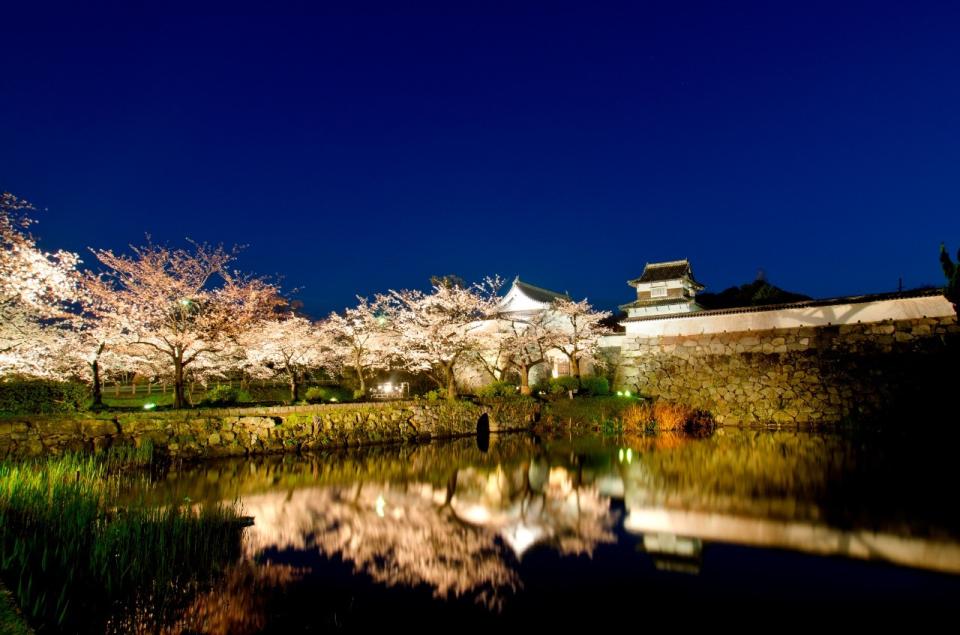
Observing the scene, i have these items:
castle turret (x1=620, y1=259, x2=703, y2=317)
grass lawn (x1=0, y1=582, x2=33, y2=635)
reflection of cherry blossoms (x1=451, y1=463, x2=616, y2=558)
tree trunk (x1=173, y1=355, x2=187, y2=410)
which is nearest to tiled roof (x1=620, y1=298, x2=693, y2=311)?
castle turret (x1=620, y1=259, x2=703, y2=317)

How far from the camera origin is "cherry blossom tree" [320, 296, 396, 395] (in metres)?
27.1

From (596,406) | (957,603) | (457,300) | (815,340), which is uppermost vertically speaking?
(457,300)

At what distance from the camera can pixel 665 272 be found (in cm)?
3391

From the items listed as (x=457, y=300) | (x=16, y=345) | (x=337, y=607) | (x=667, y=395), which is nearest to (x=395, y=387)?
(x=457, y=300)

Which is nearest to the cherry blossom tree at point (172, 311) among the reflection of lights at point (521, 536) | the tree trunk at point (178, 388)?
the tree trunk at point (178, 388)

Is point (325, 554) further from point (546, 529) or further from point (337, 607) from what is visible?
point (546, 529)

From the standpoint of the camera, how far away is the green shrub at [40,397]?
43.7 feet

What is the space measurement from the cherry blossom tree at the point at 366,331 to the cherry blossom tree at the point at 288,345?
0.83 meters

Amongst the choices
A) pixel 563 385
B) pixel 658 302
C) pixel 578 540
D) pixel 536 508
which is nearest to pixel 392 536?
pixel 578 540

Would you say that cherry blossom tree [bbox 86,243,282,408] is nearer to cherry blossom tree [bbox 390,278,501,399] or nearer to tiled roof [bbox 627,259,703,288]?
cherry blossom tree [bbox 390,278,501,399]

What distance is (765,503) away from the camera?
10.0 meters

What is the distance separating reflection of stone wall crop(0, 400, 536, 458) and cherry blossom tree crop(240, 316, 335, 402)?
17.6 feet

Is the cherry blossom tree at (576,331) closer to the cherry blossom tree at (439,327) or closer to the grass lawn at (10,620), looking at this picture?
the cherry blossom tree at (439,327)

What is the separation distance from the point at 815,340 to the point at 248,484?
2249cm
